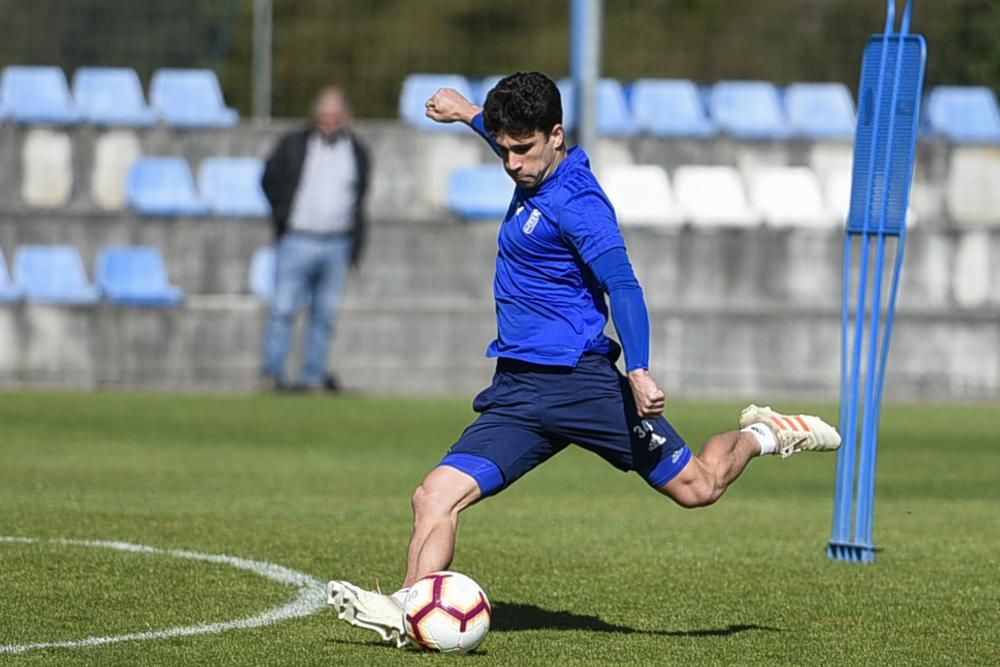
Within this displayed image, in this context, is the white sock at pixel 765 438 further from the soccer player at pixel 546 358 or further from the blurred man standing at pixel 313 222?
the blurred man standing at pixel 313 222

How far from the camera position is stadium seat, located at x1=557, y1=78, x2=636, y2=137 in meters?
22.2

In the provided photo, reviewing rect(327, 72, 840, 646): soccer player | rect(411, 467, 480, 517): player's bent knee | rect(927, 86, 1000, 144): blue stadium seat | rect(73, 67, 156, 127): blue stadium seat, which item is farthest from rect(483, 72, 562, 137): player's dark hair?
rect(927, 86, 1000, 144): blue stadium seat

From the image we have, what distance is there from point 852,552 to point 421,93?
14.3m

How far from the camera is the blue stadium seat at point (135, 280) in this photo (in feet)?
63.9

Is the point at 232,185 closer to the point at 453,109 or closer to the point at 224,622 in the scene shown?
the point at 453,109

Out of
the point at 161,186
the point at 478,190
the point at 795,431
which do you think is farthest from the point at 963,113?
the point at 795,431

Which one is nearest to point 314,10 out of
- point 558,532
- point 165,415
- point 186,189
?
point 186,189

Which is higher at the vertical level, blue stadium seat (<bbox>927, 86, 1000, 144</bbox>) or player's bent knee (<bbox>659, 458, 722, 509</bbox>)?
blue stadium seat (<bbox>927, 86, 1000, 144</bbox>)

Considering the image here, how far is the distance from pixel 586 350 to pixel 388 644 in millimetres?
1277

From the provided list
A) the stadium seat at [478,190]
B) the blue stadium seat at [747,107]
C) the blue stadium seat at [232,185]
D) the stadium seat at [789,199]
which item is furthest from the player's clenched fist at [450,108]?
the blue stadium seat at [747,107]

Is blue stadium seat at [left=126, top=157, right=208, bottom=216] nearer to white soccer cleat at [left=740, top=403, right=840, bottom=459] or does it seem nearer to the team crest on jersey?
white soccer cleat at [left=740, top=403, right=840, bottom=459]

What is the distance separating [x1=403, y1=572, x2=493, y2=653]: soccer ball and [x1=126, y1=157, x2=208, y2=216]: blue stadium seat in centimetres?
1436

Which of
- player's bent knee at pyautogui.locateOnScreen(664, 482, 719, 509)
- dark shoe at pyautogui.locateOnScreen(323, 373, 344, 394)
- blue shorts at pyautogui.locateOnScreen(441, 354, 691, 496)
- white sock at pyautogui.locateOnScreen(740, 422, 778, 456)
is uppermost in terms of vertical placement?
blue shorts at pyautogui.locateOnScreen(441, 354, 691, 496)

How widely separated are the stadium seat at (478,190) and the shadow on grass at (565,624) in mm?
13578
